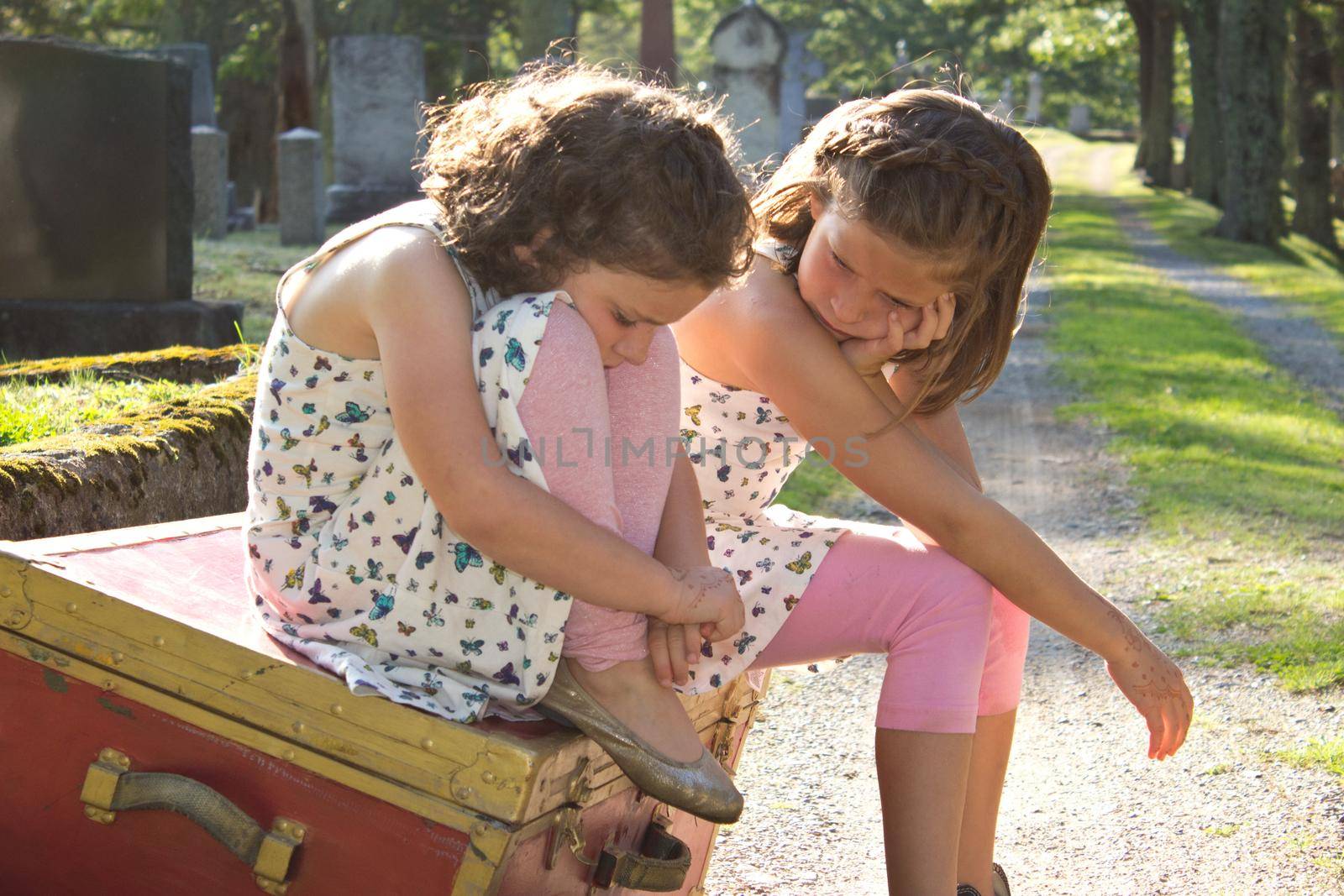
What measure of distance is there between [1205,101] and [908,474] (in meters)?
22.4

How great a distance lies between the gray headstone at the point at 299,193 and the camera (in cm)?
1122

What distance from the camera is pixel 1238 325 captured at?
10.2m

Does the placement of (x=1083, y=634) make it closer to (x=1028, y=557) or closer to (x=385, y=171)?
(x=1028, y=557)

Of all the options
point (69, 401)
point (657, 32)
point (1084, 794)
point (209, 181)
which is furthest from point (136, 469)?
point (657, 32)

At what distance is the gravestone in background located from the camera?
520cm

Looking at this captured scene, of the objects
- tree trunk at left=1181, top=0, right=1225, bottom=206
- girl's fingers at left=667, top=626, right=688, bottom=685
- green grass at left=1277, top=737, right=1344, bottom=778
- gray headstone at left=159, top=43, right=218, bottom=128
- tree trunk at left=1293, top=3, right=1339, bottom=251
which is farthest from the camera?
tree trunk at left=1181, top=0, right=1225, bottom=206

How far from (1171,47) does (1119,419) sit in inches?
863

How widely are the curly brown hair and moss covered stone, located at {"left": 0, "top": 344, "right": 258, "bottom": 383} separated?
93.2 inches

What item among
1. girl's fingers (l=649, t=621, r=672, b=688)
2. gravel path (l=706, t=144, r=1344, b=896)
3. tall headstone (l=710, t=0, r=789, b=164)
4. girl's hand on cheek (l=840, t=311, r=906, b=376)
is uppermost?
tall headstone (l=710, t=0, r=789, b=164)

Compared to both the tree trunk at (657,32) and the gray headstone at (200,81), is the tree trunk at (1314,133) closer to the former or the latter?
the tree trunk at (657,32)

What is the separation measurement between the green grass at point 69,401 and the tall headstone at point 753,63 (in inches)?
487

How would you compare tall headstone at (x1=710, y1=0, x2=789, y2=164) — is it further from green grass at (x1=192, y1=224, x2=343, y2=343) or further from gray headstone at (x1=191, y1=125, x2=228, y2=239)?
gray headstone at (x1=191, y1=125, x2=228, y2=239)

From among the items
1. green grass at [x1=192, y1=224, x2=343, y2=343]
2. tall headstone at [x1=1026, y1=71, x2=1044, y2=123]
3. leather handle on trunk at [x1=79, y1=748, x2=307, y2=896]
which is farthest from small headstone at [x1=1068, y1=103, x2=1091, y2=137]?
leather handle on trunk at [x1=79, y1=748, x2=307, y2=896]

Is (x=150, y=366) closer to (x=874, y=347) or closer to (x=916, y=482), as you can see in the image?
(x=874, y=347)
